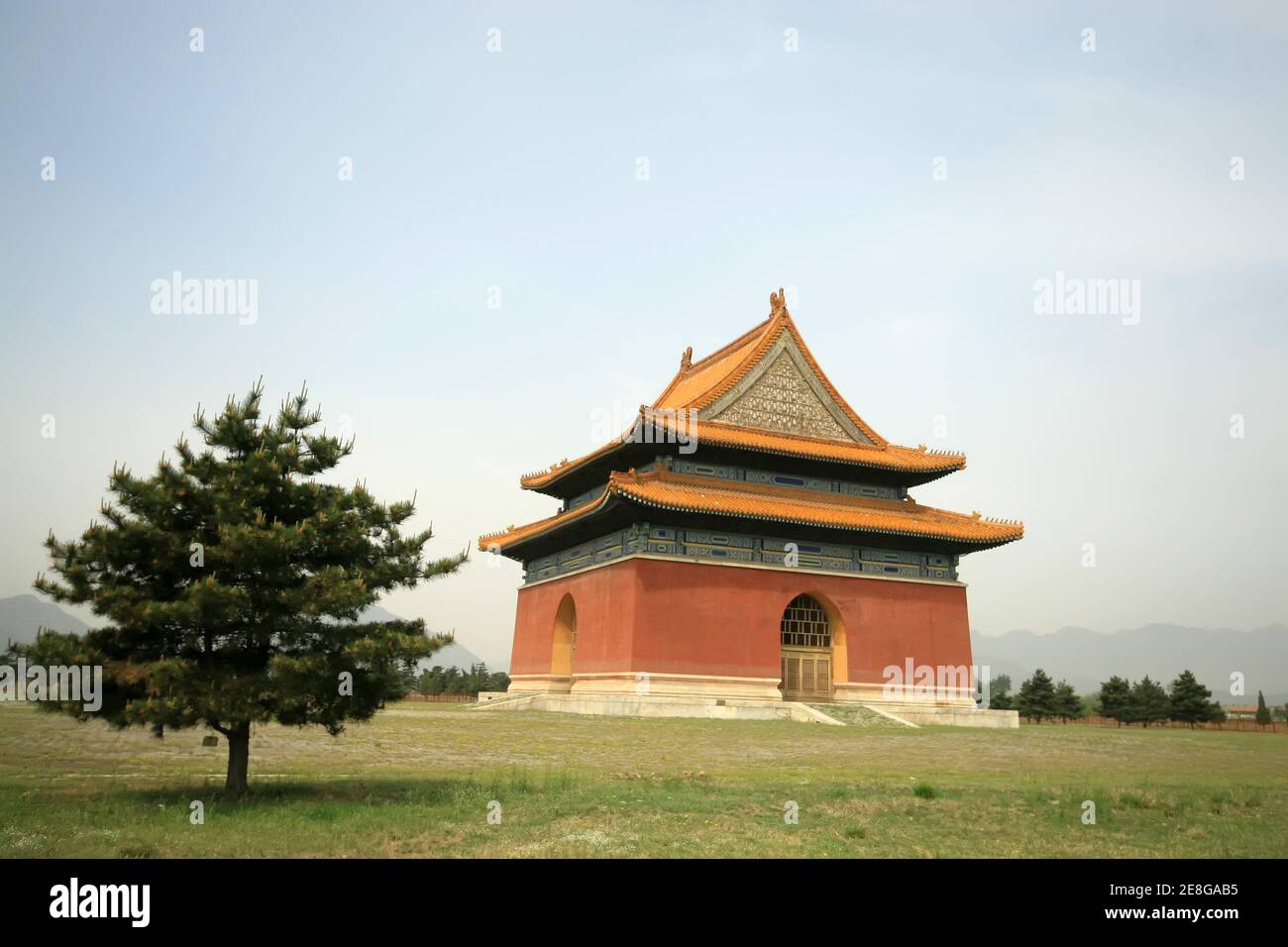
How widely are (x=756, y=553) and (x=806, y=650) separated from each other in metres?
3.95

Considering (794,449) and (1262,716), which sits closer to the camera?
(794,449)

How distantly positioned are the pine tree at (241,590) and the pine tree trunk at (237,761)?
0.05 feet

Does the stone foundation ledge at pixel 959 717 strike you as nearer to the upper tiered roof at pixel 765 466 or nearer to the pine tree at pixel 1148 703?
the upper tiered roof at pixel 765 466

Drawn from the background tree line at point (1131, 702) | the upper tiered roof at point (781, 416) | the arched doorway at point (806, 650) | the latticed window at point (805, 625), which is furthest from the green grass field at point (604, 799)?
the background tree line at point (1131, 702)

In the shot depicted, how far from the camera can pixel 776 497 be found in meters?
32.2

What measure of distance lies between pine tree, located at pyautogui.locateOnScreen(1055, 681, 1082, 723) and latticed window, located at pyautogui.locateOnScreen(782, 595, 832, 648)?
55.4ft

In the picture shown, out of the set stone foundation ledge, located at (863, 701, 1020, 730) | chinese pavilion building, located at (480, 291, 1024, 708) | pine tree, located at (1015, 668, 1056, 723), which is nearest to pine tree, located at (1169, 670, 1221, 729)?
pine tree, located at (1015, 668, 1056, 723)

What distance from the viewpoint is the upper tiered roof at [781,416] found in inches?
1274

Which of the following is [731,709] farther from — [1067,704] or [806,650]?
[1067,704]

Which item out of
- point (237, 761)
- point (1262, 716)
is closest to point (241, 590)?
point (237, 761)

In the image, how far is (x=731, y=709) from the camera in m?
26.9
